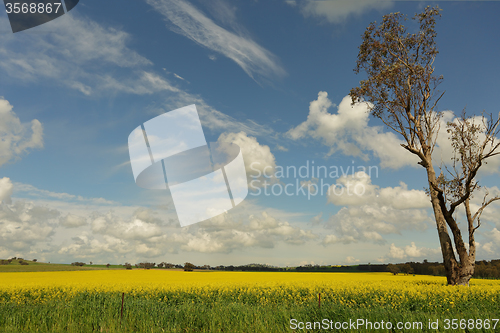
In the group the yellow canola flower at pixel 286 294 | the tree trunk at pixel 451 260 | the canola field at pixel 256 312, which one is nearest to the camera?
the canola field at pixel 256 312

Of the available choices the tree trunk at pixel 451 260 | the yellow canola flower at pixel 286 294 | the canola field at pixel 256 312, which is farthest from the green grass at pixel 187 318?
the tree trunk at pixel 451 260

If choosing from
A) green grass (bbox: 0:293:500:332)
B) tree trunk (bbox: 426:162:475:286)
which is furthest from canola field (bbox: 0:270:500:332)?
tree trunk (bbox: 426:162:475:286)

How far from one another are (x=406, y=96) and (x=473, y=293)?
1355cm

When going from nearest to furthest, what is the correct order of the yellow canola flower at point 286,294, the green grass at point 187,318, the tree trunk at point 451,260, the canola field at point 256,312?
the canola field at point 256,312, the green grass at point 187,318, the yellow canola flower at point 286,294, the tree trunk at point 451,260

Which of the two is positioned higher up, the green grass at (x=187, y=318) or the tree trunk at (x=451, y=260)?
the tree trunk at (x=451, y=260)

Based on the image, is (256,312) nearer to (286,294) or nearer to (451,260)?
(286,294)

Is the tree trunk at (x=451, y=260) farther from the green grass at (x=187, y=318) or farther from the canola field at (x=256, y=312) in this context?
the green grass at (x=187, y=318)

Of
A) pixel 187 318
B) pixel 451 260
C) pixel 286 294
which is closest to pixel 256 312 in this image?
pixel 187 318

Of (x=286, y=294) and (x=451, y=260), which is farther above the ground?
(x=451, y=260)

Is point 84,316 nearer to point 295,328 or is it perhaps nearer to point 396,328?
point 295,328

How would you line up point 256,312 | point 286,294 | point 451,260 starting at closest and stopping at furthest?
point 256,312 → point 286,294 → point 451,260

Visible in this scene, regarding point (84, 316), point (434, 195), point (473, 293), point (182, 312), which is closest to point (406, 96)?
point (434, 195)

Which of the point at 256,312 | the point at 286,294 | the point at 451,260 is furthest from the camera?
the point at 451,260

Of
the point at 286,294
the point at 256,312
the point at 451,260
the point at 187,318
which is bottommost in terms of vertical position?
the point at 286,294
